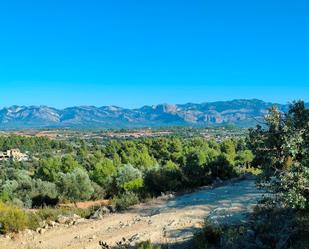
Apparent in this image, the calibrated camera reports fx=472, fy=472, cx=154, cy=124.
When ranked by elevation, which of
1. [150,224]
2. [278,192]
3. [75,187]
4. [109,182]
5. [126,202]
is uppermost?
[278,192]

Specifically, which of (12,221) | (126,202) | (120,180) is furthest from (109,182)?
(12,221)

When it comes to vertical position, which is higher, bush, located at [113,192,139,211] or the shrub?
bush, located at [113,192,139,211]

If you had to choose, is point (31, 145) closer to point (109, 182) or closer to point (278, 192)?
point (109, 182)

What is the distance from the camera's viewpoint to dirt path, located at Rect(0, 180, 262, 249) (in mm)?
14164

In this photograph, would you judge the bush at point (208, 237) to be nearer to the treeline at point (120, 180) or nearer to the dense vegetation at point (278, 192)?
the dense vegetation at point (278, 192)

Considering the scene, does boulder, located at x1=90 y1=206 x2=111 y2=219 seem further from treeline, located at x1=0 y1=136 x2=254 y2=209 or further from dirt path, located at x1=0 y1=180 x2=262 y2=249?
treeline, located at x1=0 y1=136 x2=254 y2=209

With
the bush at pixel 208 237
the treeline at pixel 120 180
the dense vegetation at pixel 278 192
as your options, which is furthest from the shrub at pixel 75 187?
the bush at pixel 208 237

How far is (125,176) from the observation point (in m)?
35.7

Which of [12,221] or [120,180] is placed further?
[120,180]

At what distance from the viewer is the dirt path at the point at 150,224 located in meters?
14.2

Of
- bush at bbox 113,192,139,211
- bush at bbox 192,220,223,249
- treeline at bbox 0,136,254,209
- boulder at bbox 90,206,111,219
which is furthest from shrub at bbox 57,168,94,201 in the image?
bush at bbox 192,220,223,249

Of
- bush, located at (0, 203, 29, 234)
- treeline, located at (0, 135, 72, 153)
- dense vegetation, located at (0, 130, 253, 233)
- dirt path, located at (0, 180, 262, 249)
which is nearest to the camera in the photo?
dirt path, located at (0, 180, 262, 249)

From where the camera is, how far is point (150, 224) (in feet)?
50.8

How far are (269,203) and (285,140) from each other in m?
1.78
